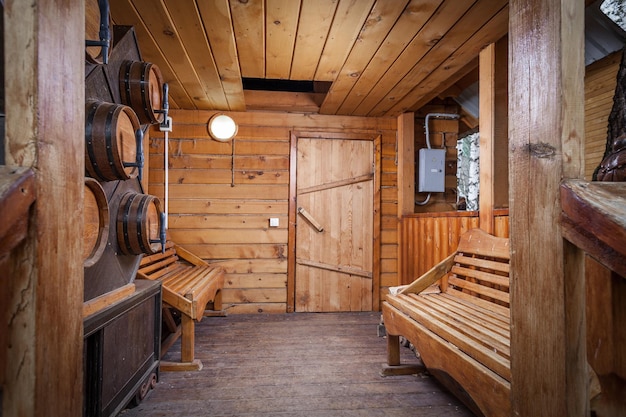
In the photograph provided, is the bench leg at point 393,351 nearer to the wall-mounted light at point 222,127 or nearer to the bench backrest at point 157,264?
the bench backrest at point 157,264

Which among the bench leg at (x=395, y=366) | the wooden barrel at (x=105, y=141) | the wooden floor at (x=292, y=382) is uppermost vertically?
the wooden barrel at (x=105, y=141)

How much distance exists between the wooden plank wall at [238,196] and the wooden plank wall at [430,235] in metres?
1.55

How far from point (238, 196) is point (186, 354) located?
2.19m

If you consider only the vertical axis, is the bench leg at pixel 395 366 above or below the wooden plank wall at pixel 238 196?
below

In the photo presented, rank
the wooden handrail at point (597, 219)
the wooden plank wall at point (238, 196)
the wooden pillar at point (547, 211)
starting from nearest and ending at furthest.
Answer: the wooden handrail at point (597, 219)
the wooden pillar at point (547, 211)
the wooden plank wall at point (238, 196)

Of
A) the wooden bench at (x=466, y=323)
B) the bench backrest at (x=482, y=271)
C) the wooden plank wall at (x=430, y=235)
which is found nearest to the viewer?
the wooden bench at (x=466, y=323)

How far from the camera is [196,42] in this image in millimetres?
2852

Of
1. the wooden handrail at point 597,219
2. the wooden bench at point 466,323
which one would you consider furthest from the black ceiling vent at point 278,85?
the wooden handrail at point 597,219

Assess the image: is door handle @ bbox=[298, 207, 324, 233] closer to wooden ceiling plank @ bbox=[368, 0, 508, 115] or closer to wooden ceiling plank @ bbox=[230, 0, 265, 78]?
Answer: wooden ceiling plank @ bbox=[368, 0, 508, 115]

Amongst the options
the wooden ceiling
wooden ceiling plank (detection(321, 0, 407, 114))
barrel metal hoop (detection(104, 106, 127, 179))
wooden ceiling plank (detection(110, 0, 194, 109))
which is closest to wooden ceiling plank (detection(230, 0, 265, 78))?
the wooden ceiling

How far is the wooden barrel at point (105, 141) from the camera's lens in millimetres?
1791

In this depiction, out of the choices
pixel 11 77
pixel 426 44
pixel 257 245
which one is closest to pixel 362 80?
pixel 426 44

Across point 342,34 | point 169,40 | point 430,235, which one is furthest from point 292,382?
point 169,40

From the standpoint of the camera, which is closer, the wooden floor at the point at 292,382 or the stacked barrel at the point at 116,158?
the stacked barrel at the point at 116,158
